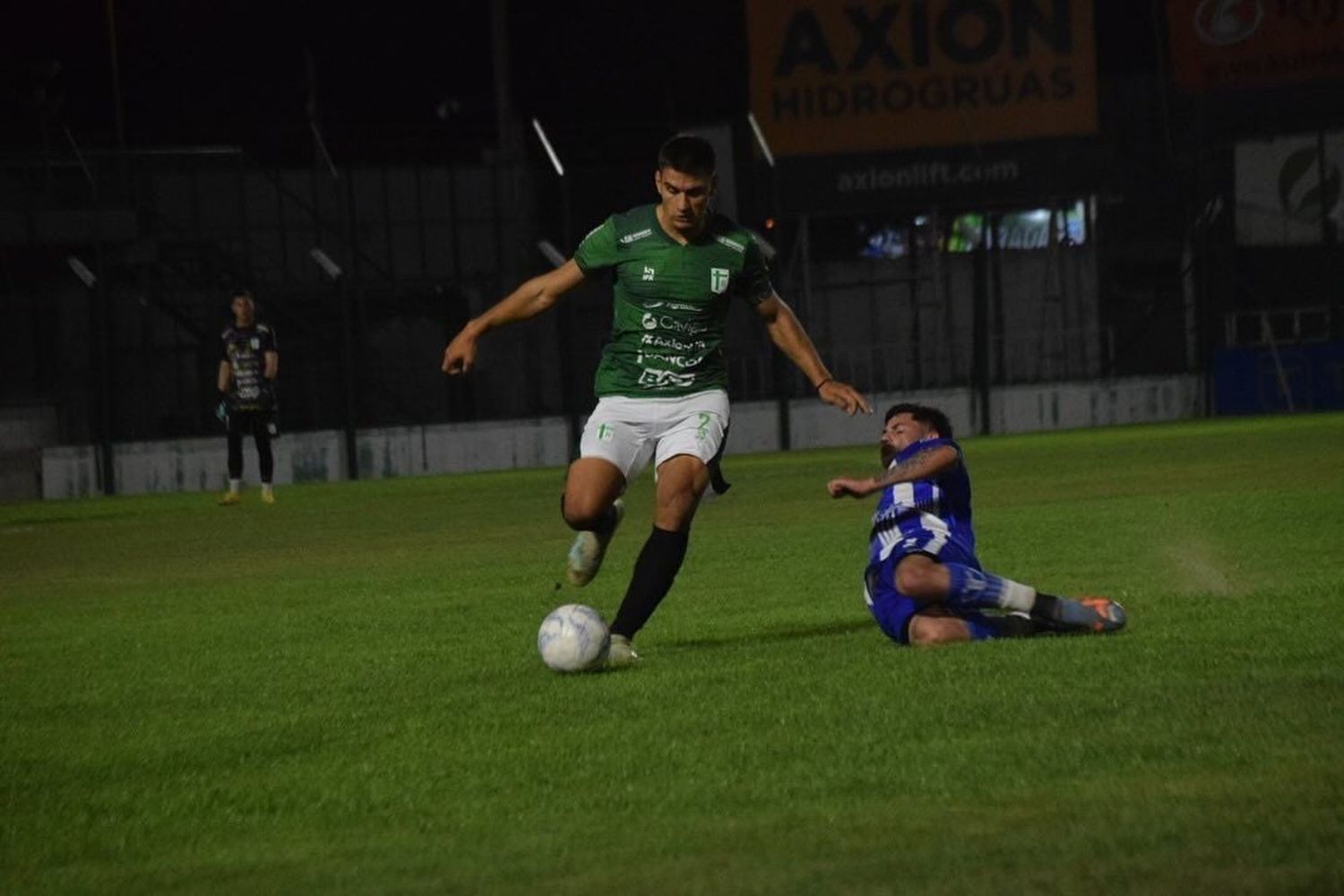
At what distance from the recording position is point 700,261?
916cm

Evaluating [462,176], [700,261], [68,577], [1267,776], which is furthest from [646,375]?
[462,176]

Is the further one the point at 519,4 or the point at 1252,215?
the point at 519,4

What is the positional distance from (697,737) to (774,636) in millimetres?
2791

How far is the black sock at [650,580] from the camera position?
8.90 m

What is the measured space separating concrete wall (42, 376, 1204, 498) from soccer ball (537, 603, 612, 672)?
21706 millimetres

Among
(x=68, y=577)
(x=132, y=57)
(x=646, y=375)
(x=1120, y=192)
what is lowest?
(x=68, y=577)

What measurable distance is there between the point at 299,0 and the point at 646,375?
3997 centimetres

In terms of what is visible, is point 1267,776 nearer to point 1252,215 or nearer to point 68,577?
point 68,577

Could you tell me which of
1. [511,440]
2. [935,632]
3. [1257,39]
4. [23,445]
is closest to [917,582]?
[935,632]

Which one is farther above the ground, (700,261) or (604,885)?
(700,261)

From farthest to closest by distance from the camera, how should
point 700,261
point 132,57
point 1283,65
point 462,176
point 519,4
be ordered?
point 519,4 → point 132,57 → point 1283,65 → point 462,176 → point 700,261

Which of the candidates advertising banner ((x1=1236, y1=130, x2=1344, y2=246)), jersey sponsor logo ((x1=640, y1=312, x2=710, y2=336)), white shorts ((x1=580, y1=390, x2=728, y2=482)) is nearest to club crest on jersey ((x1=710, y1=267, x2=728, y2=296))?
jersey sponsor logo ((x1=640, y1=312, x2=710, y2=336))

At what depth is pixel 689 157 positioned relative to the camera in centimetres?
883

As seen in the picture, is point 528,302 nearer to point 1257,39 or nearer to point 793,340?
point 793,340
